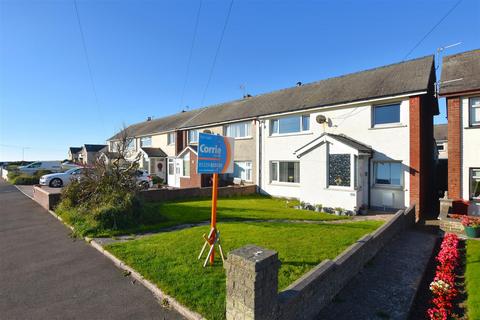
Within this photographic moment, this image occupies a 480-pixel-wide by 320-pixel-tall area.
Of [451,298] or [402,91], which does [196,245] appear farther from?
[402,91]

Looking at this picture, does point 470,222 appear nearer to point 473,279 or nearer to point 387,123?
point 473,279

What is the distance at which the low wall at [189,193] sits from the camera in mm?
15626

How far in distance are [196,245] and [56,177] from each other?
19.7 meters

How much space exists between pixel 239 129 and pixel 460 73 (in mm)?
13228

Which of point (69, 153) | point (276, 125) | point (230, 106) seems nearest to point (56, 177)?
point (230, 106)

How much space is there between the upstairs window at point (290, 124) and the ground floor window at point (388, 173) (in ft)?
14.9

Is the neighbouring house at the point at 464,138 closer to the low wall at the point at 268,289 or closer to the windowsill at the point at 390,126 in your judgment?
the windowsill at the point at 390,126

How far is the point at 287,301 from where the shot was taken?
3711 mm

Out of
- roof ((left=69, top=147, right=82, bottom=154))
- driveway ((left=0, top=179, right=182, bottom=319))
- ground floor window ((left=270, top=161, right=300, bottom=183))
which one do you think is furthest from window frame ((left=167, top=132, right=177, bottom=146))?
roof ((left=69, top=147, right=82, bottom=154))

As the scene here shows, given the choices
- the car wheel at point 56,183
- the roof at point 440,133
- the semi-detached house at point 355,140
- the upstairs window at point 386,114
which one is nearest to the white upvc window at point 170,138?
the car wheel at point 56,183

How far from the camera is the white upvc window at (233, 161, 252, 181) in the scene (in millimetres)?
20000

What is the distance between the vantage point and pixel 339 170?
13.1 meters

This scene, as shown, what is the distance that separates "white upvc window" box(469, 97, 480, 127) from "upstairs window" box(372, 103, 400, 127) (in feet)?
8.62

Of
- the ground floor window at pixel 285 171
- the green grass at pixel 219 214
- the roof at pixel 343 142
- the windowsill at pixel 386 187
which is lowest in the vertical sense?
the green grass at pixel 219 214
